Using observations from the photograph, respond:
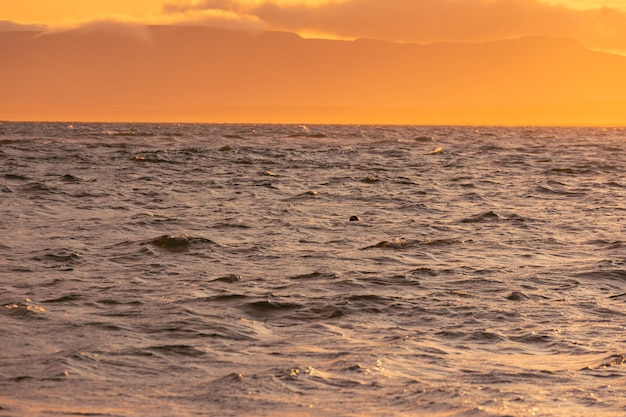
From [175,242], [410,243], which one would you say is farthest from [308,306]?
[410,243]

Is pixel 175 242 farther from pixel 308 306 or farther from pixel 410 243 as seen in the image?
pixel 308 306

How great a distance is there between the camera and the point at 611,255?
16938mm

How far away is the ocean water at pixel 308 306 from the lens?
27.5 ft

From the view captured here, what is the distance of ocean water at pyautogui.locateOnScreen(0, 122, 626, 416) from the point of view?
8.38 metres

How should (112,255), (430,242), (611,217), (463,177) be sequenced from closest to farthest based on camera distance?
(112,255) → (430,242) → (611,217) → (463,177)

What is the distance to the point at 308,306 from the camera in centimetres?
1220

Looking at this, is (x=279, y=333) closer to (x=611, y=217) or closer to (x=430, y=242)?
(x=430, y=242)

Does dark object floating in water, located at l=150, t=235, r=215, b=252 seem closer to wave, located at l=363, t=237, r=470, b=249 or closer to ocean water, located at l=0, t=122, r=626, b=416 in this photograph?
ocean water, located at l=0, t=122, r=626, b=416

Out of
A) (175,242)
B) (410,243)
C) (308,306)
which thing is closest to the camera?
(308,306)

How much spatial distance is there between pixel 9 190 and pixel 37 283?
49.8ft

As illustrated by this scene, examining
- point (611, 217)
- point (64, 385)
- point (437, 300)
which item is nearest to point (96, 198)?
point (611, 217)

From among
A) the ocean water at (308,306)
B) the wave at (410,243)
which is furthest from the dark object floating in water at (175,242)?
the wave at (410,243)

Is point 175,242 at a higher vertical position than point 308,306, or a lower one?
lower

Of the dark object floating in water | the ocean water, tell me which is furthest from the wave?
the dark object floating in water
